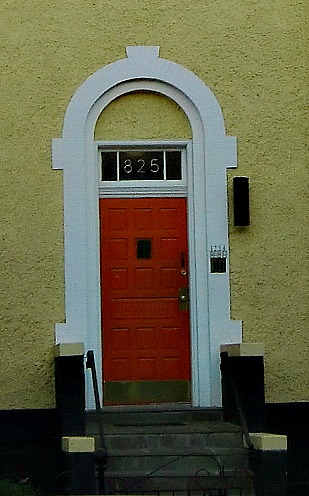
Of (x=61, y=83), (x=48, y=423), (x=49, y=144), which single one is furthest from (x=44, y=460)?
(x=61, y=83)

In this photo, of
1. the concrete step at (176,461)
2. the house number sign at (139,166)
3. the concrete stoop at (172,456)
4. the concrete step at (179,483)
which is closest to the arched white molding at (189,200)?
the house number sign at (139,166)

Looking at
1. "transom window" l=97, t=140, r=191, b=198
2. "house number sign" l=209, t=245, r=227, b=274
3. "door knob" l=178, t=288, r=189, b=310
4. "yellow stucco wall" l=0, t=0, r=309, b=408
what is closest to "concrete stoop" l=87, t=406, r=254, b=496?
"yellow stucco wall" l=0, t=0, r=309, b=408

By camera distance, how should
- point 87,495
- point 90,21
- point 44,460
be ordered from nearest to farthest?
point 87,495, point 44,460, point 90,21

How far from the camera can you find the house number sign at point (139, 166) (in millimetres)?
10703

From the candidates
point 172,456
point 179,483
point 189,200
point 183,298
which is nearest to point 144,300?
point 183,298

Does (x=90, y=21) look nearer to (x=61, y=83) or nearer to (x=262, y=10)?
(x=61, y=83)

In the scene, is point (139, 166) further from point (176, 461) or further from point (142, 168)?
point (176, 461)

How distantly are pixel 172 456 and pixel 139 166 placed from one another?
10.3 feet

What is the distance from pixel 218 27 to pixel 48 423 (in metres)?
4.40

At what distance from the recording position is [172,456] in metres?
9.18

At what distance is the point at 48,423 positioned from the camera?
33.0ft

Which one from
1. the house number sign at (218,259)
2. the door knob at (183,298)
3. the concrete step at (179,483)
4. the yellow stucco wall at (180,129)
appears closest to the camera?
the concrete step at (179,483)

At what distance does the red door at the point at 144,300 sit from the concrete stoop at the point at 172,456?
0.51 meters

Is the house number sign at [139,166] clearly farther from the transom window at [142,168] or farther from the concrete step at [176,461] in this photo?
the concrete step at [176,461]
